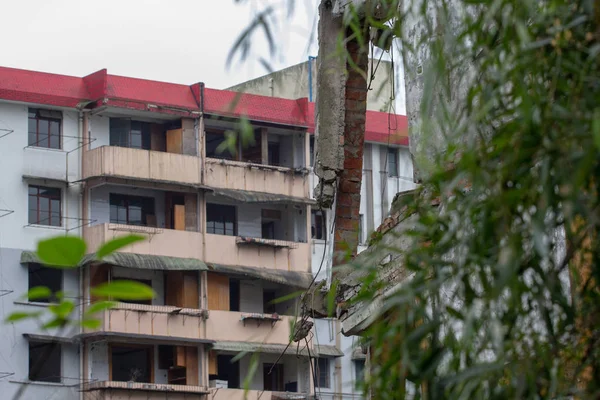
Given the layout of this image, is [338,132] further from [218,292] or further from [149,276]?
[218,292]

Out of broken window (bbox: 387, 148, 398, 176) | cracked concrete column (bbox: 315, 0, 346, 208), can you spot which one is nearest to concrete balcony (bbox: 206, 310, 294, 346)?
broken window (bbox: 387, 148, 398, 176)

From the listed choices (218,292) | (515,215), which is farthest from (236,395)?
(515,215)

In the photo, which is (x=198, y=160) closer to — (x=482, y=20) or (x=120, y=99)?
(x=120, y=99)

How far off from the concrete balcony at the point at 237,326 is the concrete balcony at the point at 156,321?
1.31 ft

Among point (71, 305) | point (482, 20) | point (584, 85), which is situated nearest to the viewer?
point (71, 305)

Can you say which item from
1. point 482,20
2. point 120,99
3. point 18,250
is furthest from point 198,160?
point 482,20

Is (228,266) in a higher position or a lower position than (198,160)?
lower

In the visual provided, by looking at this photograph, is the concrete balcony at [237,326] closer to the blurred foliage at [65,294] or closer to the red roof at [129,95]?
the red roof at [129,95]

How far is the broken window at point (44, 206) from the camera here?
37000mm

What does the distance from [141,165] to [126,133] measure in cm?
147

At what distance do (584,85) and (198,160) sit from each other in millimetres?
35523

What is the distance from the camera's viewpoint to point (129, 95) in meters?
38.1

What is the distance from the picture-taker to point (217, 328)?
3838 cm

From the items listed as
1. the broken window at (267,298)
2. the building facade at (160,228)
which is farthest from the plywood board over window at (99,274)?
the broken window at (267,298)
